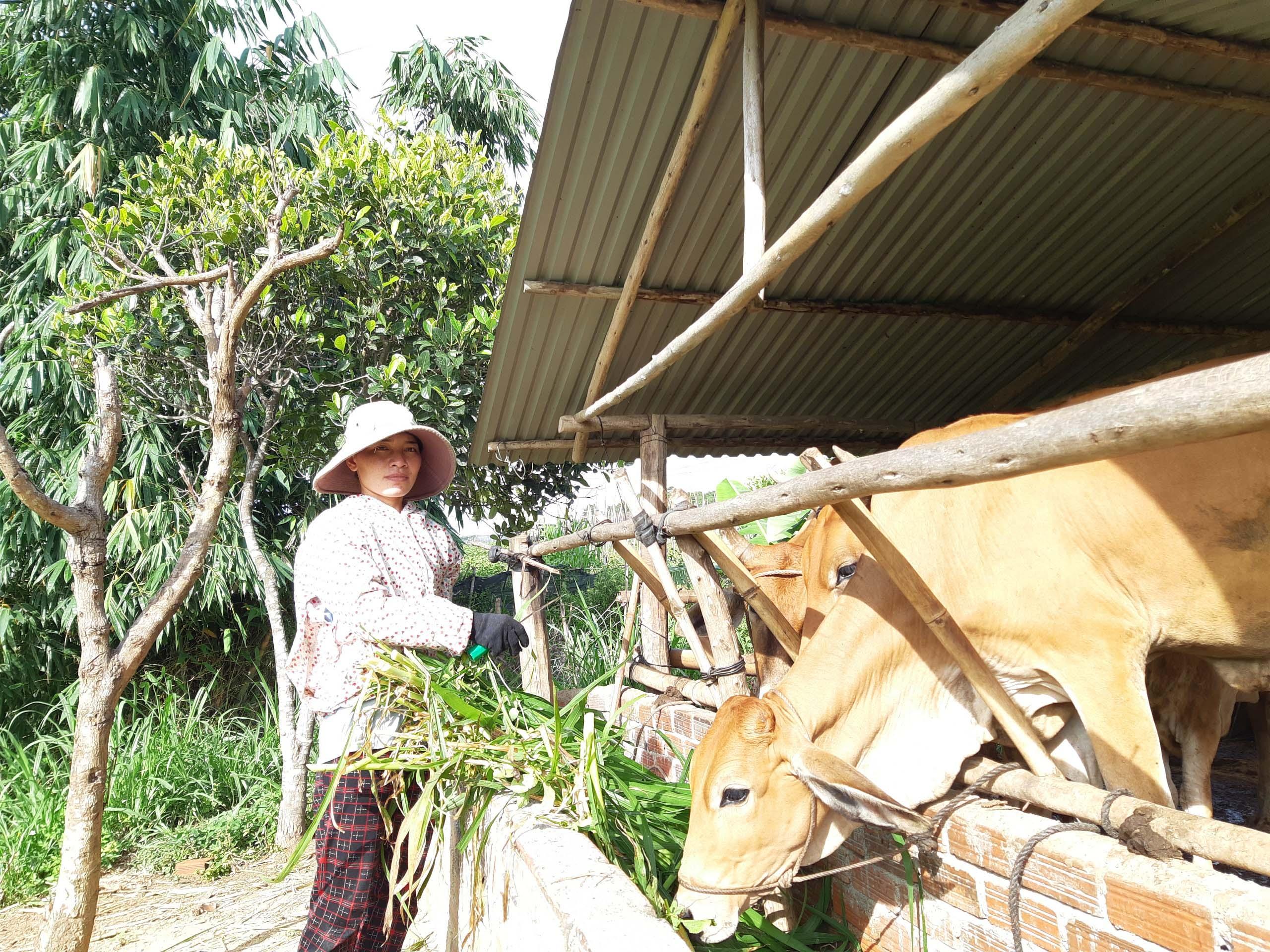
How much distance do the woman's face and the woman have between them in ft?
0.28

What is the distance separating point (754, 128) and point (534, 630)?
3.03 metres

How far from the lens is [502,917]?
276 cm

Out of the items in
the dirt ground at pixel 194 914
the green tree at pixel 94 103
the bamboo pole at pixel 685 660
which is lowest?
the dirt ground at pixel 194 914

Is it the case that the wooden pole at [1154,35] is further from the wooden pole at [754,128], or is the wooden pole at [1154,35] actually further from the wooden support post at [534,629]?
the wooden support post at [534,629]

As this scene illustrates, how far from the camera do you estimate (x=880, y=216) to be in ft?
13.7

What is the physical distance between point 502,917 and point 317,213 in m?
4.83

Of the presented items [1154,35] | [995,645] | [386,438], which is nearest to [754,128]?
[1154,35]

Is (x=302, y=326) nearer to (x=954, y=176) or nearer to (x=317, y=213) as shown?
(x=317, y=213)

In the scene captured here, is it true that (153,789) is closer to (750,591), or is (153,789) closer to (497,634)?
(497,634)

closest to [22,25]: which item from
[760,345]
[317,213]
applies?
[317,213]

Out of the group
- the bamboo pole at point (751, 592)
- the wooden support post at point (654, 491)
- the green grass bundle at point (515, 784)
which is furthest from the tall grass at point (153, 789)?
the bamboo pole at point (751, 592)

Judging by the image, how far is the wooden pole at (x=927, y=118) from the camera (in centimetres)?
212

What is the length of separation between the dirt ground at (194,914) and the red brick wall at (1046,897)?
353 centimetres

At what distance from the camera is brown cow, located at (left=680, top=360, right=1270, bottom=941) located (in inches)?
96.1
